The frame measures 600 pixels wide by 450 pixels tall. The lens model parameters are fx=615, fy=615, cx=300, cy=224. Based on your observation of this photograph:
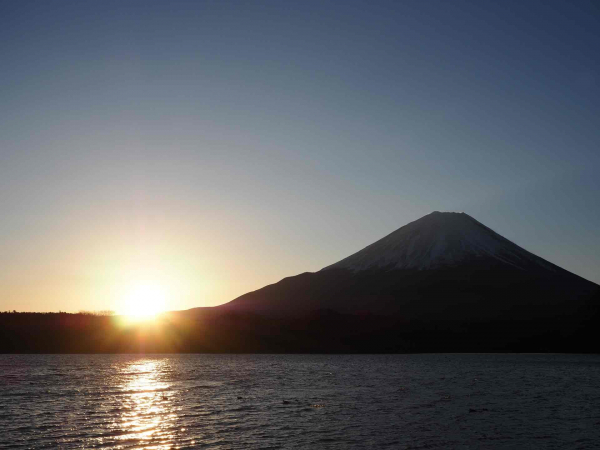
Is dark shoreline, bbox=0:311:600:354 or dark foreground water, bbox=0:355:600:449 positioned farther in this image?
dark shoreline, bbox=0:311:600:354

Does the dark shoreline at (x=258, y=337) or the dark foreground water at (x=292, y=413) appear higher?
the dark shoreline at (x=258, y=337)

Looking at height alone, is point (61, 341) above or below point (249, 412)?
above

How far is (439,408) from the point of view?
49156 mm

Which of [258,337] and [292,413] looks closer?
[292,413]

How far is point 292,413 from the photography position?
44.7m

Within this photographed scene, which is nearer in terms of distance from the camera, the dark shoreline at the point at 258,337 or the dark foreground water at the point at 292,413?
the dark foreground water at the point at 292,413

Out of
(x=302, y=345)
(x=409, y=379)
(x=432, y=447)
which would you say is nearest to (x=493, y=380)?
(x=409, y=379)

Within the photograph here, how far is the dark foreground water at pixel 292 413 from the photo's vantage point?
111ft

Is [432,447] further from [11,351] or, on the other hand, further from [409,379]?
[11,351]

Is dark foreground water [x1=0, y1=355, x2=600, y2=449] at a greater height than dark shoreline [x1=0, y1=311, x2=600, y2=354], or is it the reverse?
dark shoreline [x1=0, y1=311, x2=600, y2=354]

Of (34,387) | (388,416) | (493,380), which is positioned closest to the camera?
(388,416)

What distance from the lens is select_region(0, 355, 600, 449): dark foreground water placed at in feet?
111

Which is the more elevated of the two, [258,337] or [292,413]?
[258,337]

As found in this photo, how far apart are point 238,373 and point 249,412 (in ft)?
141
